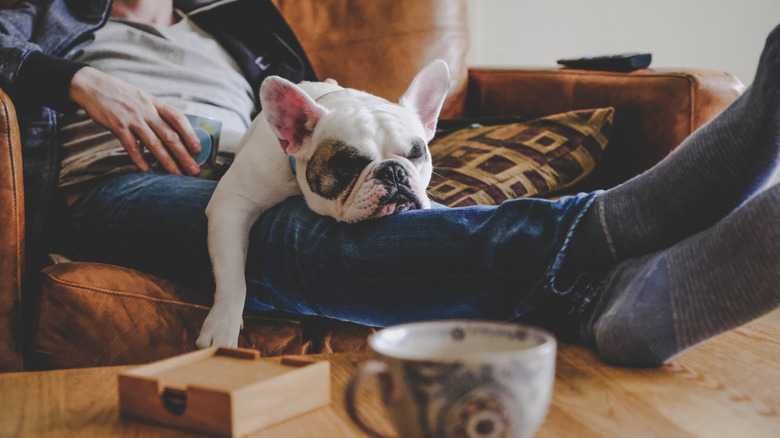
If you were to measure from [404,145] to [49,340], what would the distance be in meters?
0.61

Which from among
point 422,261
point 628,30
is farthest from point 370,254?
point 628,30

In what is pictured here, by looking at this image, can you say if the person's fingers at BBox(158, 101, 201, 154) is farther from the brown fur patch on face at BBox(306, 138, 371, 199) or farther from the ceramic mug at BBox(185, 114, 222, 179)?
the brown fur patch on face at BBox(306, 138, 371, 199)

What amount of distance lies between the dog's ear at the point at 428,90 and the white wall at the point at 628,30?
1428 millimetres

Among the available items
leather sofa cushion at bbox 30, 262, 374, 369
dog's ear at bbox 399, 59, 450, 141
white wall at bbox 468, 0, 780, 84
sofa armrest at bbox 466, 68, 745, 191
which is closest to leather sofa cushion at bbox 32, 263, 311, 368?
leather sofa cushion at bbox 30, 262, 374, 369

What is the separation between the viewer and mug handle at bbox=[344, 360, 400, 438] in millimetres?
347

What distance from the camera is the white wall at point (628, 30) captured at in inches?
96.7

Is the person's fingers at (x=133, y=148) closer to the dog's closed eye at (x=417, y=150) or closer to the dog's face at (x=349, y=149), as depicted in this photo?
the dog's face at (x=349, y=149)

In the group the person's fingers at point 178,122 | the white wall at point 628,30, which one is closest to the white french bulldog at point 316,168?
the person's fingers at point 178,122

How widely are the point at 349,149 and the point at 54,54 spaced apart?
2.28 feet

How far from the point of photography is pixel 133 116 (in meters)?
1.14

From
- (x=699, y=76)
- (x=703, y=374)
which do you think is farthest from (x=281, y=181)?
(x=699, y=76)

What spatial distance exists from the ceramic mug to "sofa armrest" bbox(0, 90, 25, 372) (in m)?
0.33

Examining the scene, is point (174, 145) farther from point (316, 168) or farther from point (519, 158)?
point (519, 158)

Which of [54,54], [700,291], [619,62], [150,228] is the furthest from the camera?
[619,62]
